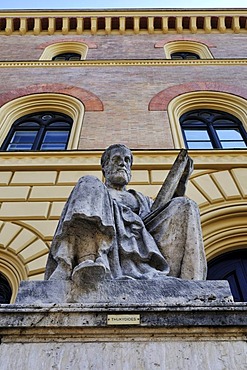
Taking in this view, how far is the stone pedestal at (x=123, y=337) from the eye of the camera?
2391 millimetres

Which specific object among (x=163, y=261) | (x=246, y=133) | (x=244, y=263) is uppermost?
(x=246, y=133)

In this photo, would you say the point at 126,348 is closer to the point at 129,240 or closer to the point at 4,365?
the point at 4,365

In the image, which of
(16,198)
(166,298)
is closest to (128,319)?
(166,298)

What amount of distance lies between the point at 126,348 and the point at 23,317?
0.57m

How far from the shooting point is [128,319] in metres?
2.54

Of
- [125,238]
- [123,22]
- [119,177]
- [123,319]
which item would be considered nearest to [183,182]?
[119,177]

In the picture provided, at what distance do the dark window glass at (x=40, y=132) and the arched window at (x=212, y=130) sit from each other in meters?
2.51

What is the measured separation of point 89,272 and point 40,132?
7.52 metres

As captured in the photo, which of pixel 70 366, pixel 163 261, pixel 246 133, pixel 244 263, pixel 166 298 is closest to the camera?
pixel 70 366

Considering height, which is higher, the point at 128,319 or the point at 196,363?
the point at 128,319

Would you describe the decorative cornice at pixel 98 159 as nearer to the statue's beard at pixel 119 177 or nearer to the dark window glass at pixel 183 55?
the statue's beard at pixel 119 177

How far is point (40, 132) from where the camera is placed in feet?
33.0

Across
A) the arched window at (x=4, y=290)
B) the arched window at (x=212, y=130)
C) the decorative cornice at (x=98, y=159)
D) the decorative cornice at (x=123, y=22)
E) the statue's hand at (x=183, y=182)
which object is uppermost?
the decorative cornice at (x=123, y=22)

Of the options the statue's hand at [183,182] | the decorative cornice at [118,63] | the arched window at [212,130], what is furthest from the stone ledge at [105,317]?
the decorative cornice at [118,63]
